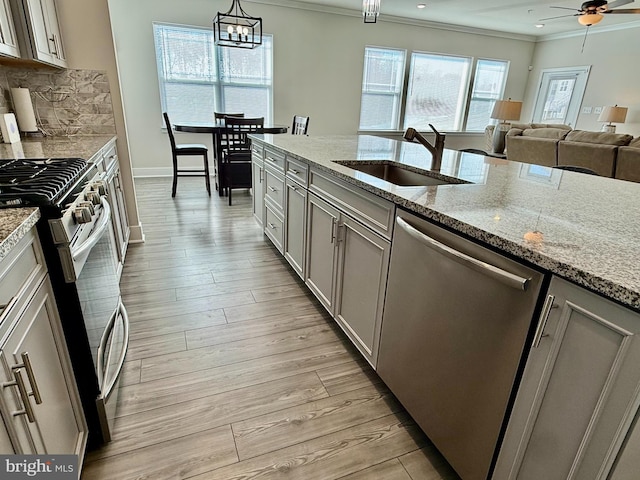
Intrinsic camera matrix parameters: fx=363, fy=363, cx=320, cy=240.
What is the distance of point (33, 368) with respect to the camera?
3.00 ft

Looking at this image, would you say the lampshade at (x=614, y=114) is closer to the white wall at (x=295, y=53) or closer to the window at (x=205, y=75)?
the white wall at (x=295, y=53)

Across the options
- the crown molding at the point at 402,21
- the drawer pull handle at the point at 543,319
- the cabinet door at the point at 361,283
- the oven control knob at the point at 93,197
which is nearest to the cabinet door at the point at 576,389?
the drawer pull handle at the point at 543,319

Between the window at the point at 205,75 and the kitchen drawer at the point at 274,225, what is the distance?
369 cm

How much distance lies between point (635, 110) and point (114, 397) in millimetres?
8743

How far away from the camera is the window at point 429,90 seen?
22.9ft

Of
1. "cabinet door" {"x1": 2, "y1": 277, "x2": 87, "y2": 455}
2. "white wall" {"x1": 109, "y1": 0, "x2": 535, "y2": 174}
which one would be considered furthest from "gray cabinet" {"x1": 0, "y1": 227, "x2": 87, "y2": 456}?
"white wall" {"x1": 109, "y1": 0, "x2": 535, "y2": 174}

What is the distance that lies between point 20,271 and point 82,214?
0.32 m

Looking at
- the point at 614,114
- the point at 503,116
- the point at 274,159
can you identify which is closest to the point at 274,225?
the point at 274,159

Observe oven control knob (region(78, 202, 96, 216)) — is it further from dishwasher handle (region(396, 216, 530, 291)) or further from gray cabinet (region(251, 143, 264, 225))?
gray cabinet (region(251, 143, 264, 225))

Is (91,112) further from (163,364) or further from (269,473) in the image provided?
(269,473)

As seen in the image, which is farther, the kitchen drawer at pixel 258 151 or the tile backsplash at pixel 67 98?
the kitchen drawer at pixel 258 151

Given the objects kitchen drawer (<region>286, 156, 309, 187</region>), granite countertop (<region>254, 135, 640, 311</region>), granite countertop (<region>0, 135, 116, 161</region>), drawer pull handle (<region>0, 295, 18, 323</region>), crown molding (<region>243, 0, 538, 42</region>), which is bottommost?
drawer pull handle (<region>0, 295, 18, 323</region>)

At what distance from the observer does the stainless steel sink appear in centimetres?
188

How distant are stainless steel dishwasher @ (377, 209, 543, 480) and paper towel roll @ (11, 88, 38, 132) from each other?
2.81 meters
